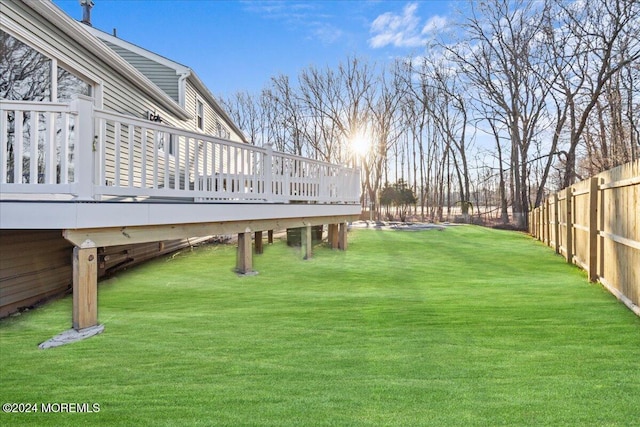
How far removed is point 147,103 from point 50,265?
16.8 ft

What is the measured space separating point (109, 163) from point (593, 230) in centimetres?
775

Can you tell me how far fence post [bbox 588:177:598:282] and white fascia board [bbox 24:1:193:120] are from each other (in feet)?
25.1

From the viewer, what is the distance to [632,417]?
2141 mm

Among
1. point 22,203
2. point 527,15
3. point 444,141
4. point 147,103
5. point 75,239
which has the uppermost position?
point 527,15

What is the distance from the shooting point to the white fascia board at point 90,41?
5277 mm

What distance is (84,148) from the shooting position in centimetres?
A: 357

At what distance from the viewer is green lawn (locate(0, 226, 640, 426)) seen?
2271mm

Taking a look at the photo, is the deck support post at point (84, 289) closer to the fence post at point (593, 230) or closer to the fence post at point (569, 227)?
the fence post at point (593, 230)

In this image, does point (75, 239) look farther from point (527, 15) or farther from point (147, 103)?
point (527, 15)

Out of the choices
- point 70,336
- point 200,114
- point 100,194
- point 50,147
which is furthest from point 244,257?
point 200,114

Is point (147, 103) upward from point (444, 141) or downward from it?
downward

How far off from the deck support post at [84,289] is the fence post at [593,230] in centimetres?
609

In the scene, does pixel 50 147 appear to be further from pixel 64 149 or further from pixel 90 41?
pixel 90 41

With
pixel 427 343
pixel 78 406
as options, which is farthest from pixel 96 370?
pixel 427 343
